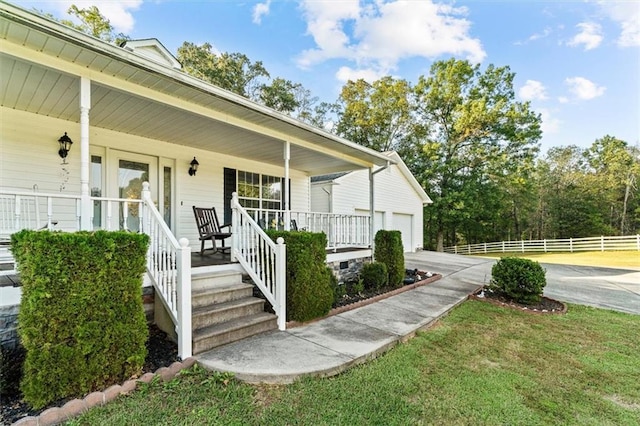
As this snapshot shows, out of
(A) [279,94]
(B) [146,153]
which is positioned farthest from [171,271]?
(A) [279,94]

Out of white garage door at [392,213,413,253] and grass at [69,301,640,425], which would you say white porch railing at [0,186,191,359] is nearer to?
grass at [69,301,640,425]

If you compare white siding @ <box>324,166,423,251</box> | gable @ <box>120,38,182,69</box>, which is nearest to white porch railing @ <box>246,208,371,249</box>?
white siding @ <box>324,166,423,251</box>

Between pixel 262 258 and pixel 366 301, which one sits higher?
pixel 262 258

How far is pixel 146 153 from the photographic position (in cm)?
597

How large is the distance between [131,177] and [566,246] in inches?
974

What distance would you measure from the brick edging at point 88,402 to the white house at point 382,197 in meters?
8.19

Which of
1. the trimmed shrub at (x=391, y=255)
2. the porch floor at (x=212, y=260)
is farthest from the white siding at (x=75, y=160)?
the trimmed shrub at (x=391, y=255)

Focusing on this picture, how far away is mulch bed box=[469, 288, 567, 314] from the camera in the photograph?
5.57m

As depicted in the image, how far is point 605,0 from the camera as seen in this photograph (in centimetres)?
546

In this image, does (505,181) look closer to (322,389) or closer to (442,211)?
(442,211)

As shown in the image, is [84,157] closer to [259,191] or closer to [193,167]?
[193,167]

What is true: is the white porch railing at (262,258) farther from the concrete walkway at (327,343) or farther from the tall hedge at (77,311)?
the tall hedge at (77,311)

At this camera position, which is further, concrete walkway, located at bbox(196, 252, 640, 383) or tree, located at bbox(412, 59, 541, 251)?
tree, located at bbox(412, 59, 541, 251)

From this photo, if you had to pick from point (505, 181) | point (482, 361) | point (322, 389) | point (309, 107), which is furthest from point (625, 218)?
point (322, 389)
